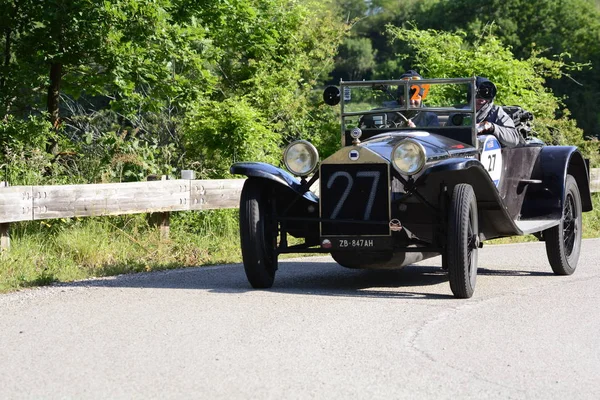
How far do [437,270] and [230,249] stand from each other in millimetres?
2623

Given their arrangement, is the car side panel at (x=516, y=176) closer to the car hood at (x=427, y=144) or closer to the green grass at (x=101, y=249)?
the car hood at (x=427, y=144)

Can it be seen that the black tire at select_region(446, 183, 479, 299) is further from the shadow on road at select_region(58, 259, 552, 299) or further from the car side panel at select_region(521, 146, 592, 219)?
the car side panel at select_region(521, 146, 592, 219)

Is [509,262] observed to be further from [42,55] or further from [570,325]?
[42,55]

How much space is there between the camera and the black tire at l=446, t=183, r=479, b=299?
8359mm

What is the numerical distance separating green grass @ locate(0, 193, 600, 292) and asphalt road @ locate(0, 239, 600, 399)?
0.53 metres

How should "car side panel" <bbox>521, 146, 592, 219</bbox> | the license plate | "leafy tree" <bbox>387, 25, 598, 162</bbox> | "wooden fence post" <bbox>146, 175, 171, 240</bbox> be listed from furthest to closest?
1. "leafy tree" <bbox>387, 25, 598, 162</bbox>
2. "wooden fence post" <bbox>146, 175, 171, 240</bbox>
3. "car side panel" <bbox>521, 146, 592, 219</bbox>
4. the license plate

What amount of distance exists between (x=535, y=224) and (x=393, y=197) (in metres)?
2.08

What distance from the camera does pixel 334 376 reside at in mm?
5680

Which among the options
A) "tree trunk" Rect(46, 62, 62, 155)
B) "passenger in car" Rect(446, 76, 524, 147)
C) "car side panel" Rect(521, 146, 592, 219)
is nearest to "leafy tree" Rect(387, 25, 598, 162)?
"tree trunk" Rect(46, 62, 62, 155)

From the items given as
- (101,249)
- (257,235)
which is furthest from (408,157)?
(101,249)

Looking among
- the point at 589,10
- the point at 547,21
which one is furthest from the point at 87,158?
the point at 589,10

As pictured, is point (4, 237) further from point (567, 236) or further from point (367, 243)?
point (567, 236)

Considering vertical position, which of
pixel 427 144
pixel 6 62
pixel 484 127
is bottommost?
pixel 427 144

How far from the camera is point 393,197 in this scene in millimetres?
8820
